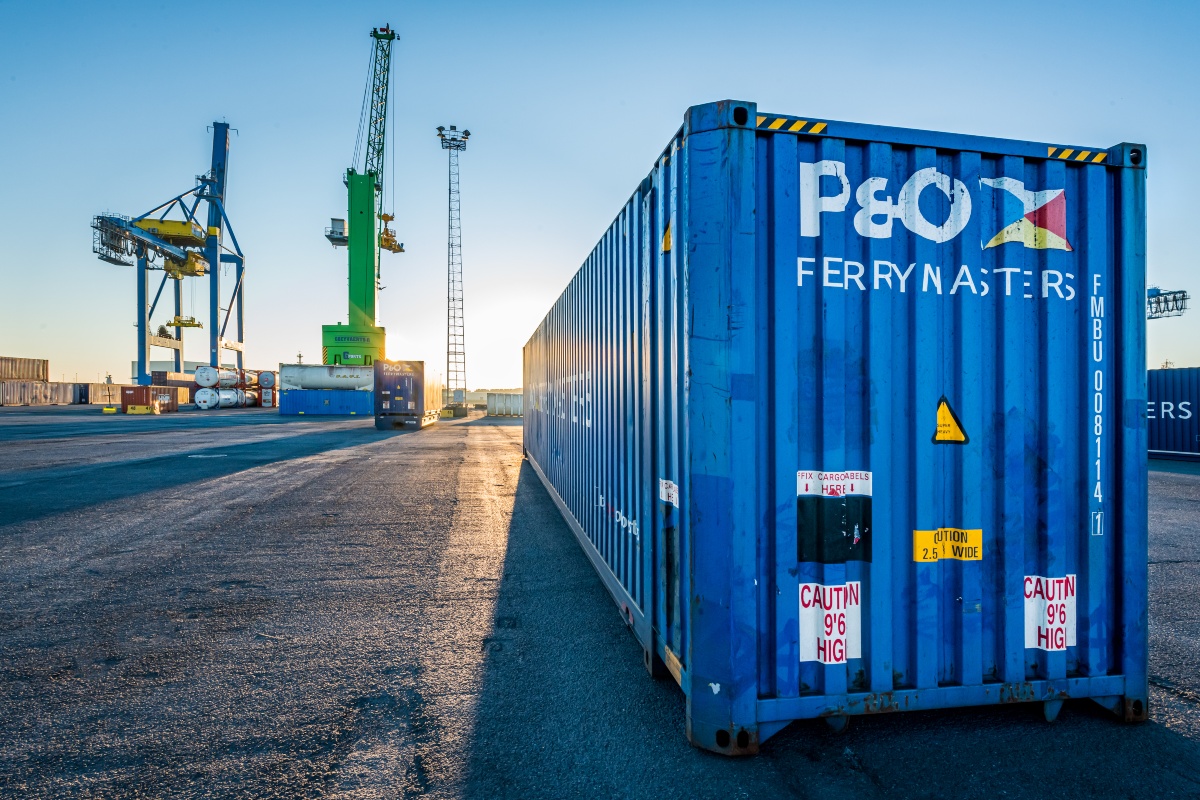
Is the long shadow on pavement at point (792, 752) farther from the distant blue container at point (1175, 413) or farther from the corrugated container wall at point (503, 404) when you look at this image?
the corrugated container wall at point (503, 404)

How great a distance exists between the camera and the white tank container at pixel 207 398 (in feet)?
169

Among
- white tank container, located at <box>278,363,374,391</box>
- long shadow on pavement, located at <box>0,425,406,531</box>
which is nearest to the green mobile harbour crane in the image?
white tank container, located at <box>278,363,374,391</box>

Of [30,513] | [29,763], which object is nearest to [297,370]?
[30,513]

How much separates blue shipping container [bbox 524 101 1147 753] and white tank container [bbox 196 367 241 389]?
6107 centimetres

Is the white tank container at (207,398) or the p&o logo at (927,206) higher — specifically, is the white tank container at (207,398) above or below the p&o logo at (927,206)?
below

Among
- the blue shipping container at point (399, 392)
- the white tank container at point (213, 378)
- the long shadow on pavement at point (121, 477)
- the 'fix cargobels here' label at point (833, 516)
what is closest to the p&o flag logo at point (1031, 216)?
the 'fix cargobels here' label at point (833, 516)

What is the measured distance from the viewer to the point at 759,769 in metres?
2.80

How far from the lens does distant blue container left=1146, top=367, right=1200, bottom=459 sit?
18562mm

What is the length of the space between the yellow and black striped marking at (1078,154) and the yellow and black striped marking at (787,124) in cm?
140

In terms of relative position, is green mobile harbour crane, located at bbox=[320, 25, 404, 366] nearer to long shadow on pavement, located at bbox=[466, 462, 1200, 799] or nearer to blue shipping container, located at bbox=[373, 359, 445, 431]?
blue shipping container, located at bbox=[373, 359, 445, 431]

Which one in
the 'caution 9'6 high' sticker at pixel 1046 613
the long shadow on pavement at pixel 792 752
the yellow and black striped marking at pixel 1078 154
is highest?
the yellow and black striped marking at pixel 1078 154

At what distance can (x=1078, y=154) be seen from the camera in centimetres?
326

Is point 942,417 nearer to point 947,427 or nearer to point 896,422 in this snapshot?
point 947,427

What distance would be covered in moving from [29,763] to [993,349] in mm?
5391
